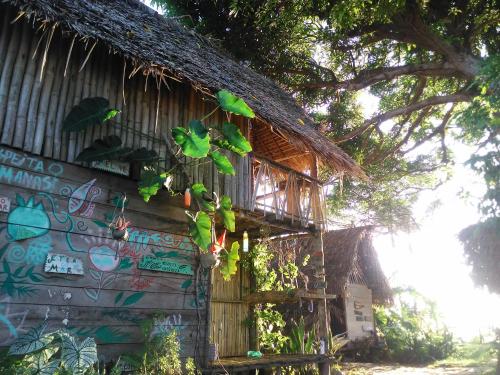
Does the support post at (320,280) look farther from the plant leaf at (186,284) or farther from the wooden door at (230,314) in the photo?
the plant leaf at (186,284)

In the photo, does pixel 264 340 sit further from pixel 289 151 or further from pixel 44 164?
pixel 44 164

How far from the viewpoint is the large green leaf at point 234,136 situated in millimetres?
5566

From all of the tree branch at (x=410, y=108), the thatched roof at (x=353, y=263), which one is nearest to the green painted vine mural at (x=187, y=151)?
the tree branch at (x=410, y=108)

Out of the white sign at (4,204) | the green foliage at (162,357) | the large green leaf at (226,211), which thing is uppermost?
the large green leaf at (226,211)

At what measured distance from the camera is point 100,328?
4.96 m

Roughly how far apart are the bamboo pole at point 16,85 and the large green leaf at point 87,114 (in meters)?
0.53

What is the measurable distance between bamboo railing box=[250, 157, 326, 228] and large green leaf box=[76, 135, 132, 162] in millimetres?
2957

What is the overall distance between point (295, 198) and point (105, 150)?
164 inches

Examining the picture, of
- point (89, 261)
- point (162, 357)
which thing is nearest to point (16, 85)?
point (89, 261)

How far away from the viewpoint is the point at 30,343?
4008 mm

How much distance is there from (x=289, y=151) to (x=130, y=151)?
495 cm

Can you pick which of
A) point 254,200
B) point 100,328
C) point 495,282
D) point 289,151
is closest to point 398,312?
point 495,282

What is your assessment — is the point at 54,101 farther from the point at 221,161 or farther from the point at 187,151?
the point at 221,161

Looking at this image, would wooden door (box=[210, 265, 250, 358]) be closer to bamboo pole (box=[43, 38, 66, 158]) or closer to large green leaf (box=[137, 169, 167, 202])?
large green leaf (box=[137, 169, 167, 202])
